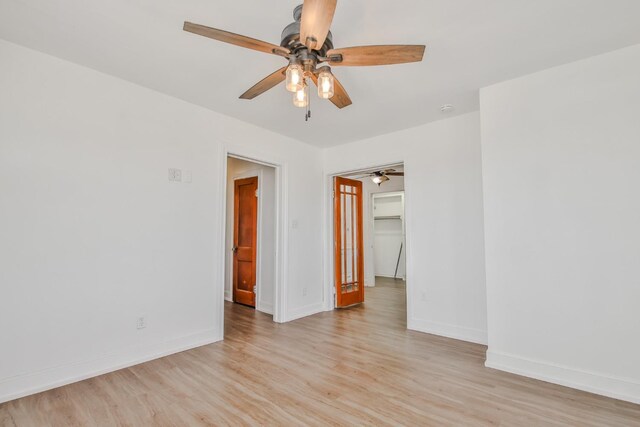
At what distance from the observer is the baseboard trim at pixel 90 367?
221 cm

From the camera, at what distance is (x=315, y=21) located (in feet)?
4.99

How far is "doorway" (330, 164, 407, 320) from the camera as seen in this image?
4961mm

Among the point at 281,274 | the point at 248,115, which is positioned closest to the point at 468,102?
the point at 248,115

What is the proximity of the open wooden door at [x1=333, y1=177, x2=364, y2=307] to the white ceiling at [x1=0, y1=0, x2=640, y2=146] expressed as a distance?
2228mm

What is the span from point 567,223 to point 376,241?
21.1ft

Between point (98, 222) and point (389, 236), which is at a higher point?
point (98, 222)

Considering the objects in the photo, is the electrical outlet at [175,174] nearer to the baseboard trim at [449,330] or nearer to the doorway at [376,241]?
the doorway at [376,241]

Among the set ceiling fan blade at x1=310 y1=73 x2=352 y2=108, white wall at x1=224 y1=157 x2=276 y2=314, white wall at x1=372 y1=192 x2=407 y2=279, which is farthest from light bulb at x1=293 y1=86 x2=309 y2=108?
white wall at x1=372 y1=192 x2=407 y2=279

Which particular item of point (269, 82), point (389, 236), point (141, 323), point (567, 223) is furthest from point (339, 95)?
point (389, 236)

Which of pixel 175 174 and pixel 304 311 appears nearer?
pixel 175 174

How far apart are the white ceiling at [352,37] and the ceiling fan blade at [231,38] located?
33 cm

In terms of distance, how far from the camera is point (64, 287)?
244cm

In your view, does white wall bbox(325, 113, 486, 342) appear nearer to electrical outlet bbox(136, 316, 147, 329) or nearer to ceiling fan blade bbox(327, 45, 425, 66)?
ceiling fan blade bbox(327, 45, 425, 66)

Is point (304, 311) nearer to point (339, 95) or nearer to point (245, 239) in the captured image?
point (245, 239)
